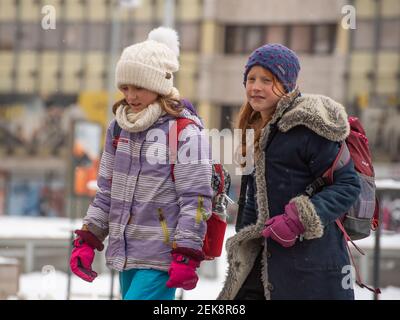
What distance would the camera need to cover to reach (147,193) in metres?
3.48

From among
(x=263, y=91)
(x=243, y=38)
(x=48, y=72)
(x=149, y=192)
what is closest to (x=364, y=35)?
(x=243, y=38)

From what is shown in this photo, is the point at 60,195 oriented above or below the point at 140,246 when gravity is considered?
below

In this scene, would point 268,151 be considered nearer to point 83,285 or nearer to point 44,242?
point 83,285

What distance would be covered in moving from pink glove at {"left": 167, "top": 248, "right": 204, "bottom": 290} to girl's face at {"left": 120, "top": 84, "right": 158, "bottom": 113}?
67 centimetres

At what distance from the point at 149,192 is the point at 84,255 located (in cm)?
40

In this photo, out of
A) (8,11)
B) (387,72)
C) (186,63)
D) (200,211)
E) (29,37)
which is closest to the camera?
(200,211)

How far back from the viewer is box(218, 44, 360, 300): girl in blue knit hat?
10.5 feet

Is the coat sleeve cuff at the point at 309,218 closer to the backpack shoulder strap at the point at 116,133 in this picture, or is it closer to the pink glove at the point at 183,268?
the pink glove at the point at 183,268

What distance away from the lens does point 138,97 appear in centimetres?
362

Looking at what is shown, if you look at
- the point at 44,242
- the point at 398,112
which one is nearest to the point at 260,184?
the point at 44,242

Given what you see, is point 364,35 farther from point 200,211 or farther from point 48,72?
point 200,211

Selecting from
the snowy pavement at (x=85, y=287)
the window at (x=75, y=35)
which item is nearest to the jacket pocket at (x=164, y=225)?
the snowy pavement at (x=85, y=287)

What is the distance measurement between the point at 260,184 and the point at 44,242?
7.53 m

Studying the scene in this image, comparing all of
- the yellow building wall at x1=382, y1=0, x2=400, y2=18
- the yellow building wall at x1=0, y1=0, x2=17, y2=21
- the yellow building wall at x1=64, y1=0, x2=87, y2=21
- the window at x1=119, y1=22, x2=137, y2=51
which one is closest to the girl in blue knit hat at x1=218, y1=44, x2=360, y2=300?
the yellow building wall at x1=382, y1=0, x2=400, y2=18
